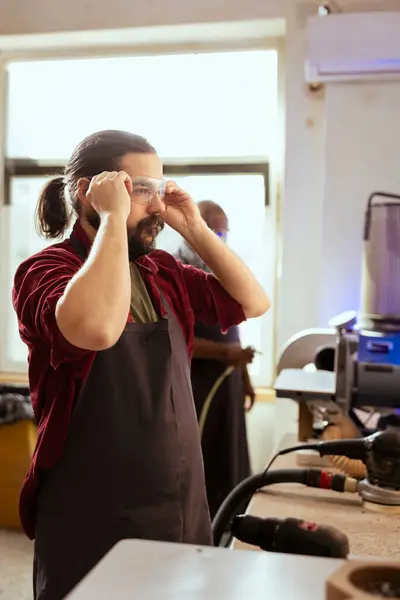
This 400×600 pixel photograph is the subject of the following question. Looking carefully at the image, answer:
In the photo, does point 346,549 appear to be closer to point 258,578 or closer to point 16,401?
point 258,578

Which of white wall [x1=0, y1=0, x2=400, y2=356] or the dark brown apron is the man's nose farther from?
white wall [x1=0, y1=0, x2=400, y2=356]

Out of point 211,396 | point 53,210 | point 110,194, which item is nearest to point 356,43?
point 211,396

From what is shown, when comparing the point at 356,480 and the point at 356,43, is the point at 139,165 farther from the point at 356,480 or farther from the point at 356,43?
the point at 356,43

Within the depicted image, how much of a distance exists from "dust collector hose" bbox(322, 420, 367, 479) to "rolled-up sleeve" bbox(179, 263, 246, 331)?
0.37 meters

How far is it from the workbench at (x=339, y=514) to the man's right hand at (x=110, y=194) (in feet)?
1.85

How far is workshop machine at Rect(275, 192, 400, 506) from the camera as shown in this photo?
166 centimetres

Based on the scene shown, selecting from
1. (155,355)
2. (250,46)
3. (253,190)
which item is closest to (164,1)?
(250,46)

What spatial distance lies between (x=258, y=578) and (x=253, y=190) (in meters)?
2.99

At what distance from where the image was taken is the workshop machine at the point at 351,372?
5.44 ft

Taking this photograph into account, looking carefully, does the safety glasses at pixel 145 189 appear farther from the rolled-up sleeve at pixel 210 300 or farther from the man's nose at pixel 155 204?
the rolled-up sleeve at pixel 210 300

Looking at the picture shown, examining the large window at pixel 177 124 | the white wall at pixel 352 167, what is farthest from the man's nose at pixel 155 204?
the large window at pixel 177 124

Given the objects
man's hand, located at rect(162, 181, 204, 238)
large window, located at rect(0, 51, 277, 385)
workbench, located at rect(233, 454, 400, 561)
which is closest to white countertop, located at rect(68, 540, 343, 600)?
workbench, located at rect(233, 454, 400, 561)

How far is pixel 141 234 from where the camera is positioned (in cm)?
127

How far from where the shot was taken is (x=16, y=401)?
327 centimetres
